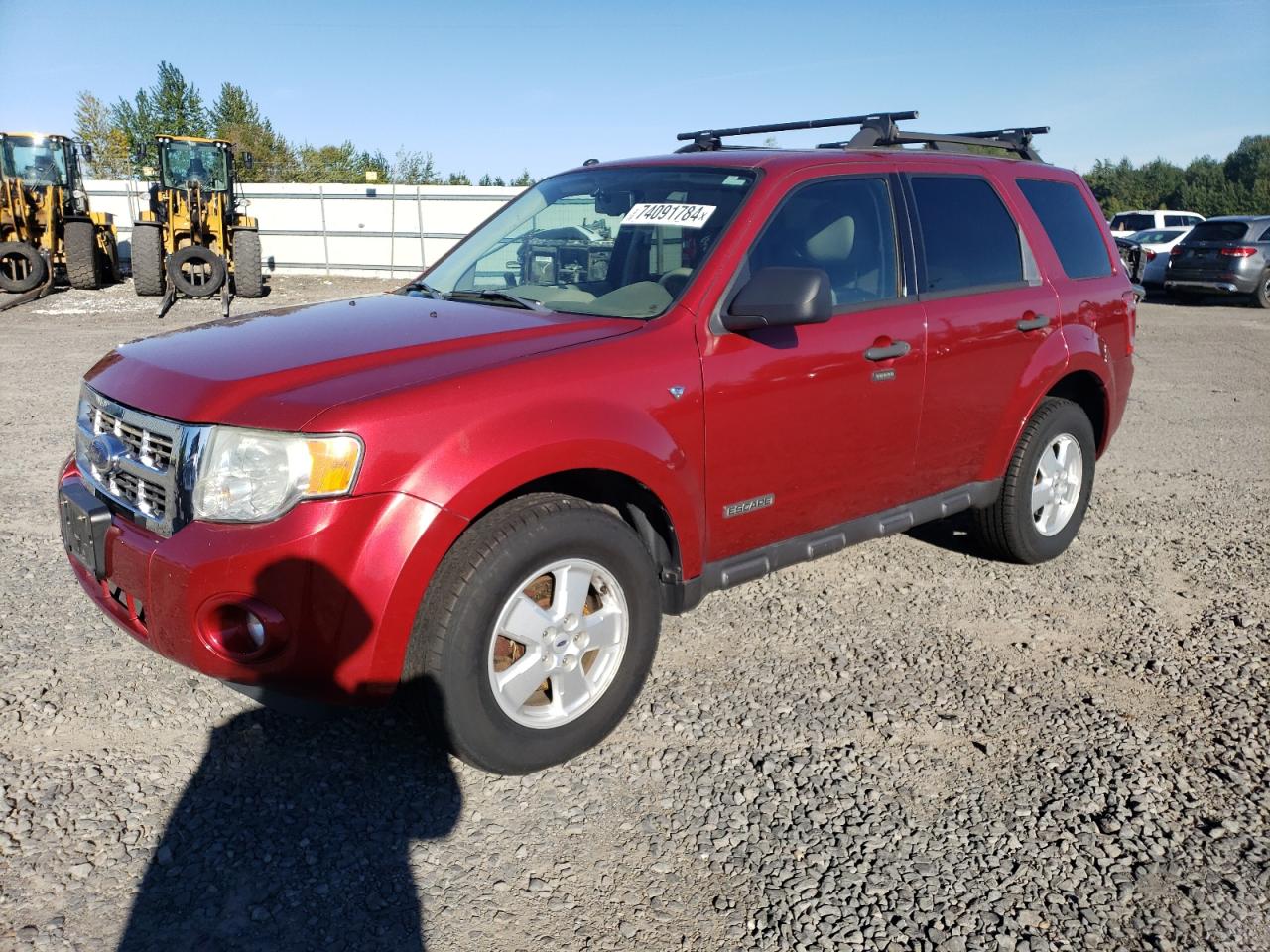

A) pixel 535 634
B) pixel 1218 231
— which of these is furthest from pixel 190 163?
pixel 1218 231

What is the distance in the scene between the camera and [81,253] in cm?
1867

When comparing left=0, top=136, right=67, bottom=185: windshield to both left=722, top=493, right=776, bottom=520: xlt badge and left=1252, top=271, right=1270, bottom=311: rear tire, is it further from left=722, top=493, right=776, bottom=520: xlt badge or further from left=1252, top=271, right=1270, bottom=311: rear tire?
left=1252, top=271, right=1270, bottom=311: rear tire

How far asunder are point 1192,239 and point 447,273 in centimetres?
1944

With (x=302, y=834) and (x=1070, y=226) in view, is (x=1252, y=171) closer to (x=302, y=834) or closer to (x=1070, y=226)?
(x=1070, y=226)

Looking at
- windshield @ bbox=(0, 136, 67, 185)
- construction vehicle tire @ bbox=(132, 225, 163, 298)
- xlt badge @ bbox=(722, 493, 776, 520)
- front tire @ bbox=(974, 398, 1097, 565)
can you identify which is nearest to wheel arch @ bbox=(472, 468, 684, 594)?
xlt badge @ bbox=(722, 493, 776, 520)

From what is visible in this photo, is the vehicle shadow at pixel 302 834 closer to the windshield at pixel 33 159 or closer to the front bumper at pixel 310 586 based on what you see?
the front bumper at pixel 310 586

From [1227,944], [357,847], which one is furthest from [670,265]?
[1227,944]

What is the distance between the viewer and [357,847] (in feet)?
9.09

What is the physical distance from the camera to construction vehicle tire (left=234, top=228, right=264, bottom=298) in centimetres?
1759

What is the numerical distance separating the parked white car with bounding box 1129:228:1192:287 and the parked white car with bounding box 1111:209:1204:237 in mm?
1740

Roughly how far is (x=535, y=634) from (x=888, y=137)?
2904mm

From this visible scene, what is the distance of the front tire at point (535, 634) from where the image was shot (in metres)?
2.82

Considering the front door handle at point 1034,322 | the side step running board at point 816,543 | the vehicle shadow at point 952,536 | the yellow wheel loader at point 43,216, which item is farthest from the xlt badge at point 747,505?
the yellow wheel loader at point 43,216

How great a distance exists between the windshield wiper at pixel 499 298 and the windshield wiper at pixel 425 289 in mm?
55
